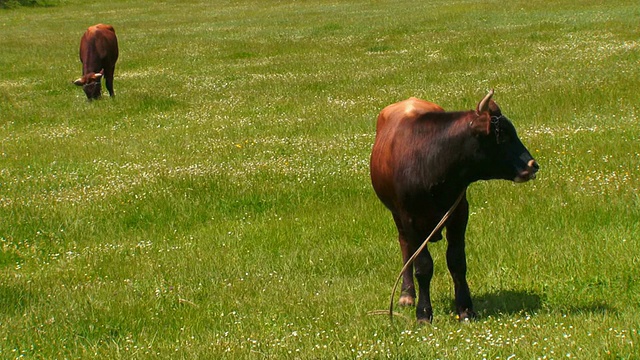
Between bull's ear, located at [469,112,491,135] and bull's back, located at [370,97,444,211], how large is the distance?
721 mm

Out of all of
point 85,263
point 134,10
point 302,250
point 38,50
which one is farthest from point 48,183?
point 134,10

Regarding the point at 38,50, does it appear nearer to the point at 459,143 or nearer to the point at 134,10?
the point at 134,10

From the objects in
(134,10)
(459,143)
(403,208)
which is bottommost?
(134,10)

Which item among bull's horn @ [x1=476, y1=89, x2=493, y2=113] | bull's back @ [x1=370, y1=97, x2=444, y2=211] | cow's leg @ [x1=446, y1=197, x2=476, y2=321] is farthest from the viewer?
bull's back @ [x1=370, y1=97, x2=444, y2=211]

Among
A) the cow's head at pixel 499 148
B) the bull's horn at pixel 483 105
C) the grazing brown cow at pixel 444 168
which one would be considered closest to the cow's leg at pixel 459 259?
the grazing brown cow at pixel 444 168

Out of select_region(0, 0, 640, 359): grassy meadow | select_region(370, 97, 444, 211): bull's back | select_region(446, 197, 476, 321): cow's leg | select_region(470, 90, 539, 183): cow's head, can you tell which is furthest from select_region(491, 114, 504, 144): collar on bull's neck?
select_region(0, 0, 640, 359): grassy meadow

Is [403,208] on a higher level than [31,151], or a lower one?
higher

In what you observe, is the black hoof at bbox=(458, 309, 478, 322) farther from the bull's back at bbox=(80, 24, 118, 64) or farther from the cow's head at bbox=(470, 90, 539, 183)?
the bull's back at bbox=(80, 24, 118, 64)

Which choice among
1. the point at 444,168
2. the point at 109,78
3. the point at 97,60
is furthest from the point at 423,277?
the point at 97,60

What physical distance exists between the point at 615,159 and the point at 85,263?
22.8 ft

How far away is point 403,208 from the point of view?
729cm

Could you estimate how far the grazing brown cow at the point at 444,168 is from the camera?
22.2 ft

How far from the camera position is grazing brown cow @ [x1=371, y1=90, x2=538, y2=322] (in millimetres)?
6777

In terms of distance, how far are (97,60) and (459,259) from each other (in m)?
19.3
